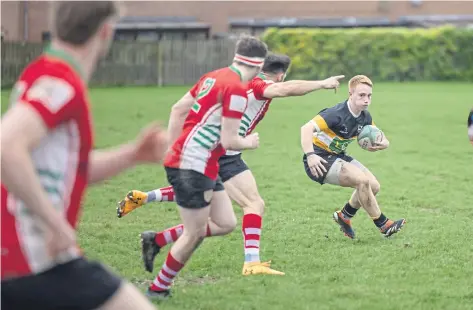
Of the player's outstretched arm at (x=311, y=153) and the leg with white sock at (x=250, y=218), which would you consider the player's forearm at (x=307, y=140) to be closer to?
the player's outstretched arm at (x=311, y=153)

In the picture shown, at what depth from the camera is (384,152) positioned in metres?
17.9

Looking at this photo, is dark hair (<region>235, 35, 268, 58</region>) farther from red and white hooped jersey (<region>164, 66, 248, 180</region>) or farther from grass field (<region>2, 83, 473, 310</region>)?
grass field (<region>2, 83, 473, 310</region>)

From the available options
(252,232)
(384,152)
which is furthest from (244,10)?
(252,232)

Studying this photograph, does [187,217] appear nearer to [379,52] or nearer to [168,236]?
[168,236]

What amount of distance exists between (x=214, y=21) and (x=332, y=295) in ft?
147

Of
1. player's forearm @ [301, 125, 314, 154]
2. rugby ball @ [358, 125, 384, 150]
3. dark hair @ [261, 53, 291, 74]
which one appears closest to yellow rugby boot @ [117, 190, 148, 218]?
player's forearm @ [301, 125, 314, 154]

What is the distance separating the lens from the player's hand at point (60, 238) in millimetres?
3502

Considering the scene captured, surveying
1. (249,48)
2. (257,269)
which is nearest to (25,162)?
(249,48)

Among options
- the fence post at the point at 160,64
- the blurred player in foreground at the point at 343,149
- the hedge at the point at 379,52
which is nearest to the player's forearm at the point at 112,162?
the blurred player in foreground at the point at 343,149

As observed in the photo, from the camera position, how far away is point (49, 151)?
12.0 ft

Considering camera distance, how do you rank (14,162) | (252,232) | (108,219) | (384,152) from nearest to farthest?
(14,162)
(252,232)
(108,219)
(384,152)

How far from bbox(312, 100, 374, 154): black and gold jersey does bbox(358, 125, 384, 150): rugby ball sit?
9 cm

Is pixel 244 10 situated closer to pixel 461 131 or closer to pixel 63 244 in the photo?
pixel 461 131

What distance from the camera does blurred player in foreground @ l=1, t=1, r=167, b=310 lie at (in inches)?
138
